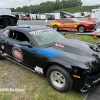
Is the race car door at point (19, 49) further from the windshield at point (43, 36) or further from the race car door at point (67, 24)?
the race car door at point (67, 24)

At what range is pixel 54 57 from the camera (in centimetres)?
252

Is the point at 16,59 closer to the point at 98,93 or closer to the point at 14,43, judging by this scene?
the point at 14,43

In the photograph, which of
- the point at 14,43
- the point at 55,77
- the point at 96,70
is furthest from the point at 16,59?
the point at 96,70

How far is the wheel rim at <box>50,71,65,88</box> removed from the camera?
2.52 metres

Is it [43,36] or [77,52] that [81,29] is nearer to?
[43,36]

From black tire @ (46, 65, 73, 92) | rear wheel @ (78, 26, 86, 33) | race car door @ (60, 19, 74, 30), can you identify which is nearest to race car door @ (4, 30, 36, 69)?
black tire @ (46, 65, 73, 92)

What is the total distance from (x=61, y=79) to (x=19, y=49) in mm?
1641

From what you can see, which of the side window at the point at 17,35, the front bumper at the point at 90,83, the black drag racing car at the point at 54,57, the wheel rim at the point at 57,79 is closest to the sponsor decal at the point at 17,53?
Answer: the black drag racing car at the point at 54,57

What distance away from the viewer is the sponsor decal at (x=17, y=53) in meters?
3.32

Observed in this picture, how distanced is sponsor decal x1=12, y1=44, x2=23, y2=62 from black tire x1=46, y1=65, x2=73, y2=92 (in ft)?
3.89

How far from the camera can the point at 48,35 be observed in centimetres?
350

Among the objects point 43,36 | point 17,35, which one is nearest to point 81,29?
point 43,36

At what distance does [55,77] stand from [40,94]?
57cm

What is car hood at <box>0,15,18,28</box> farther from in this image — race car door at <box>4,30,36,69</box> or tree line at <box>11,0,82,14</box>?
tree line at <box>11,0,82,14</box>
